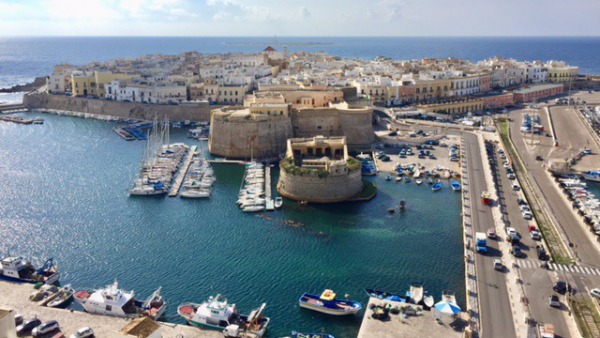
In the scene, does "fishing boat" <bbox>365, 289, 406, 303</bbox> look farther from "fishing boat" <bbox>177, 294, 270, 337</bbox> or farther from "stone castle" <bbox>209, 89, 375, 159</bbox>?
"stone castle" <bbox>209, 89, 375, 159</bbox>

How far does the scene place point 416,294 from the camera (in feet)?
79.5

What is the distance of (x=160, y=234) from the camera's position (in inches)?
1310

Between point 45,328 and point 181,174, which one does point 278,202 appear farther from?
point 45,328

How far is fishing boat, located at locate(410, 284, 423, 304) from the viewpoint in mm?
23809

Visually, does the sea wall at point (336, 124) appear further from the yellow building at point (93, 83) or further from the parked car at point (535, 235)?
the yellow building at point (93, 83)

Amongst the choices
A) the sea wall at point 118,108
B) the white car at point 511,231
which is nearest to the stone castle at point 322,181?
the white car at point 511,231

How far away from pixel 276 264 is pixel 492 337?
501 inches

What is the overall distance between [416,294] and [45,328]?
54.1 feet

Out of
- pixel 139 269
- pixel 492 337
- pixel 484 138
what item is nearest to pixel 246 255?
pixel 139 269

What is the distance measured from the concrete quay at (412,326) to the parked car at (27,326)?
544 inches

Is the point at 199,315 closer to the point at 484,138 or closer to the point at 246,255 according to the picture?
the point at 246,255

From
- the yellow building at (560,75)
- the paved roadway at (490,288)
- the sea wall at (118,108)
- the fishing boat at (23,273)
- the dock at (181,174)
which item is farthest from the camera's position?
the yellow building at (560,75)

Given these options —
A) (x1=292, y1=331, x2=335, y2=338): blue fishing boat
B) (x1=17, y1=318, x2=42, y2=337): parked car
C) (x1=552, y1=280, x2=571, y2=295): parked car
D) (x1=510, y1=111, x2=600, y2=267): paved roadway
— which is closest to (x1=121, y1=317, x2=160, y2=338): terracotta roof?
(x1=17, y1=318, x2=42, y2=337): parked car

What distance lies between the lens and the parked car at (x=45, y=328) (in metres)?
21.1
